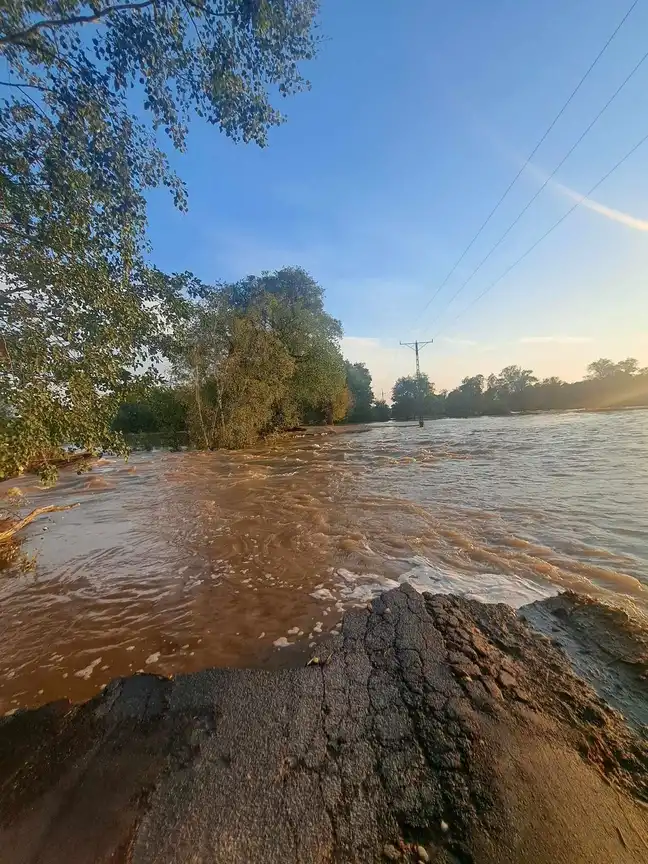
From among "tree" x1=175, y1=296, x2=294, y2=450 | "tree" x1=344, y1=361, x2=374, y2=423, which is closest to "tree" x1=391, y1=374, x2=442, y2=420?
"tree" x1=344, y1=361, x2=374, y2=423

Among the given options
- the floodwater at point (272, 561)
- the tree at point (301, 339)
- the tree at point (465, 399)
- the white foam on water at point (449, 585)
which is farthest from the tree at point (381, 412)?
the white foam on water at point (449, 585)

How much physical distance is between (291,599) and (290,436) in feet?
89.2

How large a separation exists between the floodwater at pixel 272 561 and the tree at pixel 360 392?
44553 millimetres

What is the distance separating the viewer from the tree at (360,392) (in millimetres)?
53906

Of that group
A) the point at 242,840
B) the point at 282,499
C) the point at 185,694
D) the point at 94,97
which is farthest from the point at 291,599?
the point at 94,97

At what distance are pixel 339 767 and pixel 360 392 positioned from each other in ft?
180

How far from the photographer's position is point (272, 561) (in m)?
4.71

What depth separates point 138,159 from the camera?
5.05 meters

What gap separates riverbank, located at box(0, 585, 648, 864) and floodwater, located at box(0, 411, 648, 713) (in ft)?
1.56

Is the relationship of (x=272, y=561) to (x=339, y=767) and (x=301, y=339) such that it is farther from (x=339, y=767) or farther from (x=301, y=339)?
(x=301, y=339)

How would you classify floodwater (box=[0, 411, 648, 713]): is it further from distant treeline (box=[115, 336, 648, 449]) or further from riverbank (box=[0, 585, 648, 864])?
distant treeline (box=[115, 336, 648, 449])

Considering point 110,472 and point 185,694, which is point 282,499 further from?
point 110,472

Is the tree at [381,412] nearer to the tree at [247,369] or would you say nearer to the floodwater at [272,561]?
the tree at [247,369]

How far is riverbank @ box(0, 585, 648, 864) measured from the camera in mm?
1351
